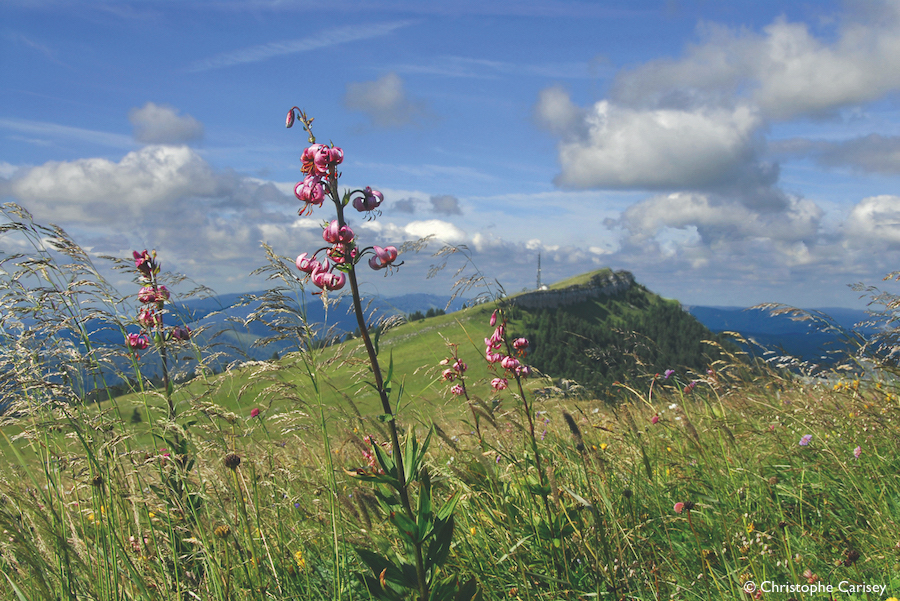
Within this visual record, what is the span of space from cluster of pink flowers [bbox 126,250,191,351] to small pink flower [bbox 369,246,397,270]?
2.24 m

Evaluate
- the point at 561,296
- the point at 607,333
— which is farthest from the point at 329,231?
the point at 561,296

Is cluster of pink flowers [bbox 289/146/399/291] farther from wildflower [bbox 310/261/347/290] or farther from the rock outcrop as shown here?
the rock outcrop

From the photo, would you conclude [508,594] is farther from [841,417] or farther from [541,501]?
[841,417]

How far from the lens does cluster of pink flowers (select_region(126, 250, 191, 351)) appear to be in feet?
14.5

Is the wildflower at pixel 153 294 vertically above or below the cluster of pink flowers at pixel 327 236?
below

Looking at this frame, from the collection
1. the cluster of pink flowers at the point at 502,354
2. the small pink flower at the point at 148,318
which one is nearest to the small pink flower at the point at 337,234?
the cluster of pink flowers at the point at 502,354

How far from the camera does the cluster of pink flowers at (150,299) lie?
4426 millimetres

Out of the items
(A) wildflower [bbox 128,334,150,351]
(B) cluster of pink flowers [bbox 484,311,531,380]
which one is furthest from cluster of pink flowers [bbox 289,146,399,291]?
(A) wildflower [bbox 128,334,150,351]

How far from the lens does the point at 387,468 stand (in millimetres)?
2828

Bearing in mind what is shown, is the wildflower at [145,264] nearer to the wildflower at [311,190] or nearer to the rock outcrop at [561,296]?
the wildflower at [311,190]

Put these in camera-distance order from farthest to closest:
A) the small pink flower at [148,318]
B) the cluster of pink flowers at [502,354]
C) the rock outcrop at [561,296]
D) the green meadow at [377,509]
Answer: the rock outcrop at [561,296]
the cluster of pink flowers at [502,354]
the small pink flower at [148,318]
the green meadow at [377,509]

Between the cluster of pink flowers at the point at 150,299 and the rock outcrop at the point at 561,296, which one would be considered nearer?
the cluster of pink flowers at the point at 150,299

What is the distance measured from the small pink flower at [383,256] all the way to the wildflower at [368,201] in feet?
0.98

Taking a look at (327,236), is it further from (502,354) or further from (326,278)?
(502,354)
